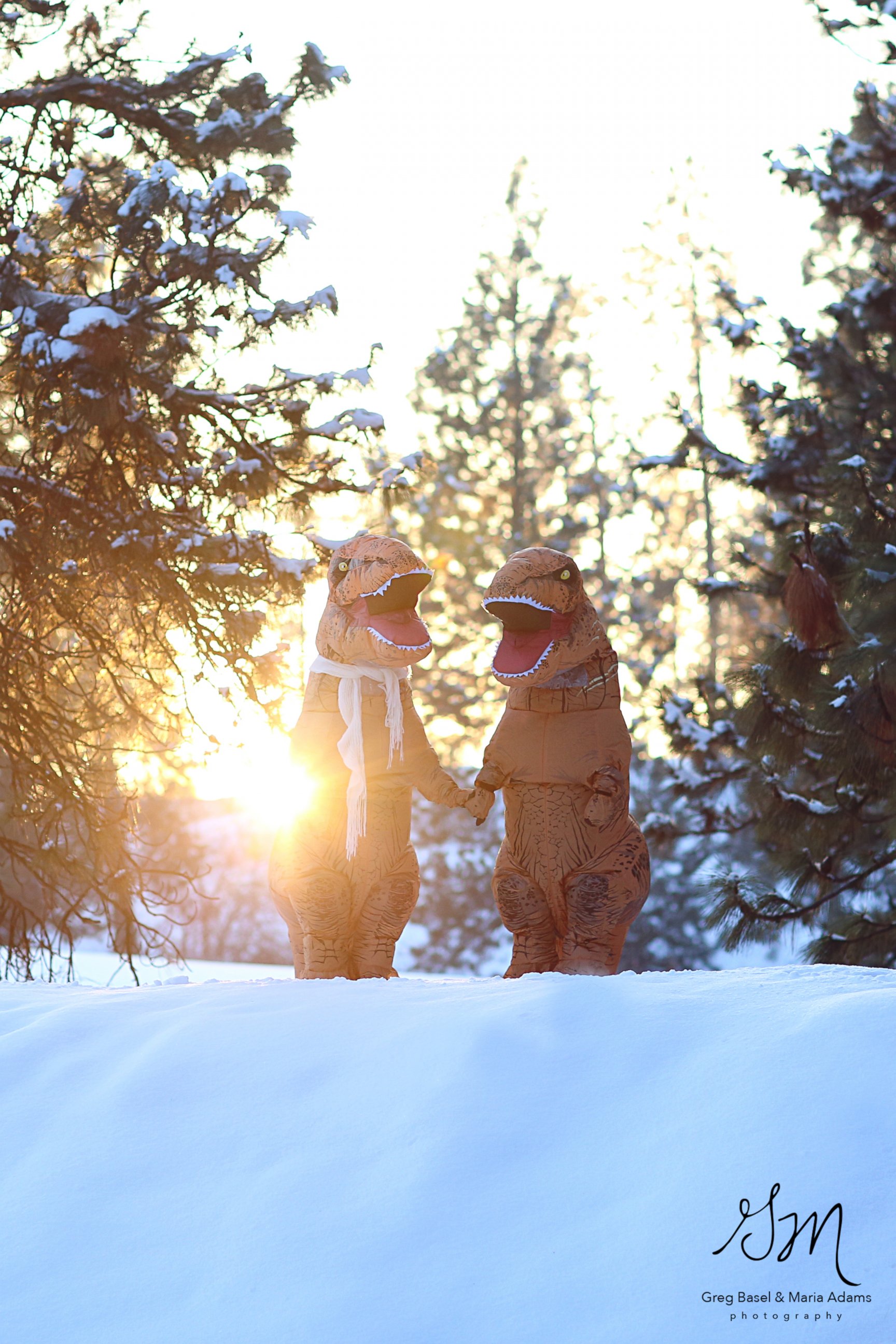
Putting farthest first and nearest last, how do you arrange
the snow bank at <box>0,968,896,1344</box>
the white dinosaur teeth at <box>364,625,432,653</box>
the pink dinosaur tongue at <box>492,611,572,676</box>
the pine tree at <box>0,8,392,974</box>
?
the pine tree at <box>0,8,392,974</box> → the white dinosaur teeth at <box>364,625,432,653</box> → the pink dinosaur tongue at <box>492,611,572,676</box> → the snow bank at <box>0,968,896,1344</box>

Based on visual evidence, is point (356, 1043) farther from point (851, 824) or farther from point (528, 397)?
point (528, 397)

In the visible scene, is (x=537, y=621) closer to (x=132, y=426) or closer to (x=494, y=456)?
(x=132, y=426)

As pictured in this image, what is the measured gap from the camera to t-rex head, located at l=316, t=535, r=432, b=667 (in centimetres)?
428

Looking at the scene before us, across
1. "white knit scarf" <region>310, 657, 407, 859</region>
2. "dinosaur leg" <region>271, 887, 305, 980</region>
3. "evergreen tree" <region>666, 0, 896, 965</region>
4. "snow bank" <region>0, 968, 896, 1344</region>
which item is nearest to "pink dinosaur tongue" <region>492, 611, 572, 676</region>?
"white knit scarf" <region>310, 657, 407, 859</region>

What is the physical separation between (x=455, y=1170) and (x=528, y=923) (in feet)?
6.32

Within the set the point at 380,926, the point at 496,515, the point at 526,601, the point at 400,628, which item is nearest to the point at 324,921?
the point at 380,926

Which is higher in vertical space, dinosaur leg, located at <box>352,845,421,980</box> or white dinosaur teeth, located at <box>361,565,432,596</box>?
white dinosaur teeth, located at <box>361,565,432,596</box>

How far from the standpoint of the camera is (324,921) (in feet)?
13.5

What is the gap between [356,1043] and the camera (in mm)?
2648

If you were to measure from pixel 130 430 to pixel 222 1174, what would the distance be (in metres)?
4.44

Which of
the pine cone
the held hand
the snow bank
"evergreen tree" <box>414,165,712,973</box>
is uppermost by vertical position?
"evergreen tree" <box>414,165,712,973</box>

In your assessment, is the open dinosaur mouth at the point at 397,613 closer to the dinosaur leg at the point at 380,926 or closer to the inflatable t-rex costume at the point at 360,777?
the inflatable t-rex costume at the point at 360,777

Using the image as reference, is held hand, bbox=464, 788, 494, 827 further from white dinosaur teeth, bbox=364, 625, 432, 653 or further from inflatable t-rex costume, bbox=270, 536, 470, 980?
white dinosaur teeth, bbox=364, 625, 432, 653

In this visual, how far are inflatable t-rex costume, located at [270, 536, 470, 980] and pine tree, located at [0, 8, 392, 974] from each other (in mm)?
1843
